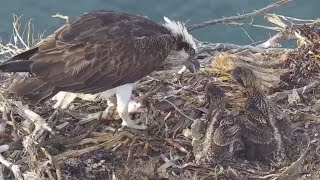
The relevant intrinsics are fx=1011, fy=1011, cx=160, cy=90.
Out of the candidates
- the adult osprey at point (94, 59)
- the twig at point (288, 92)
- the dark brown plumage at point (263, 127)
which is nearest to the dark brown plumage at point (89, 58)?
the adult osprey at point (94, 59)

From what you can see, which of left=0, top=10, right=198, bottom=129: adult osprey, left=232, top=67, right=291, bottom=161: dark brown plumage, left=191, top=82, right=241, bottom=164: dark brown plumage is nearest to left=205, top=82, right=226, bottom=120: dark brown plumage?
left=191, top=82, right=241, bottom=164: dark brown plumage

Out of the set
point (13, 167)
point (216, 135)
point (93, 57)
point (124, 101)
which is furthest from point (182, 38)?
point (13, 167)

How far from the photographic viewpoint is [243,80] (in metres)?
7.09

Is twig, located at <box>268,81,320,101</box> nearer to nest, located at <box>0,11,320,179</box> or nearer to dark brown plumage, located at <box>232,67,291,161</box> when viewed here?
nest, located at <box>0,11,320,179</box>

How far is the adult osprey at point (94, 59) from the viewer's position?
7031mm

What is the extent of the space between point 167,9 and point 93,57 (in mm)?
5525

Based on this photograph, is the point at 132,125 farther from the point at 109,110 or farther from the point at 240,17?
the point at 240,17

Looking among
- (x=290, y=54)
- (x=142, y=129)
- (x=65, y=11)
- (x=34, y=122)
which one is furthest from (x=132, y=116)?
(x=65, y=11)

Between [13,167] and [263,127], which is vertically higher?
[263,127]

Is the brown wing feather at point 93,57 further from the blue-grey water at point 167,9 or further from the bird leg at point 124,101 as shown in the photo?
the blue-grey water at point 167,9

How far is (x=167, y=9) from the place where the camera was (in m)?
12.6

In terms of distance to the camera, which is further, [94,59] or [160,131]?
[160,131]

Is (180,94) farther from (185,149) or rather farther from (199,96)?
(185,149)

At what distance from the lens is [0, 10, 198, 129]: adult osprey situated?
7.03 metres
